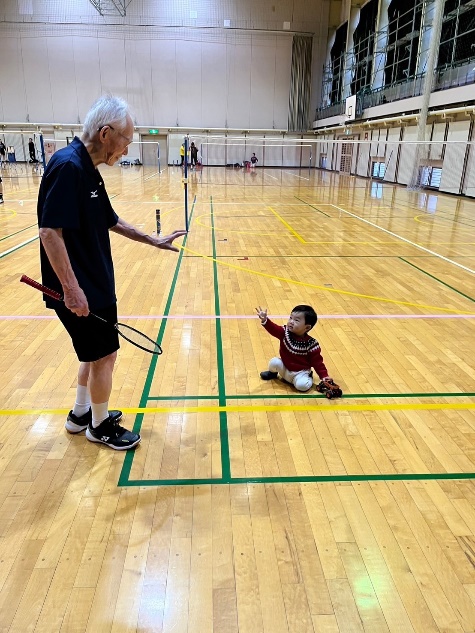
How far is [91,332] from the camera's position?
2738mm

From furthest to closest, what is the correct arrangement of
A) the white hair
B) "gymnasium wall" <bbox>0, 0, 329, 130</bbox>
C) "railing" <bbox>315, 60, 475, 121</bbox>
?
"gymnasium wall" <bbox>0, 0, 329, 130</bbox>, "railing" <bbox>315, 60, 475, 121</bbox>, the white hair

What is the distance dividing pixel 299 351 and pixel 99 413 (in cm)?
168

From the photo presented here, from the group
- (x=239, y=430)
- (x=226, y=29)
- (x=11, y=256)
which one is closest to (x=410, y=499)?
(x=239, y=430)

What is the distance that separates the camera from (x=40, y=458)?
3.09 meters

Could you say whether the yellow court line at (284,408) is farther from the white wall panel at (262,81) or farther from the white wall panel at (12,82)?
the white wall panel at (12,82)

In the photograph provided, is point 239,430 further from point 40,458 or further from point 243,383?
point 40,458

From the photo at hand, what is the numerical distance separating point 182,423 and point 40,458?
955mm

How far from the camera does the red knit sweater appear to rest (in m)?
4.00

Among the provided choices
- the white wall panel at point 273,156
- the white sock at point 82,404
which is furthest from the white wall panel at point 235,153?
the white sock at point 82,404

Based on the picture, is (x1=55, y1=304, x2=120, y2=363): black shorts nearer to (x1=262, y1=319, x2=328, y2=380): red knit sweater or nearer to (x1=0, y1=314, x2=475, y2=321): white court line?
(x1=262, y1=319, x2=328, y2=380): red knit sweater

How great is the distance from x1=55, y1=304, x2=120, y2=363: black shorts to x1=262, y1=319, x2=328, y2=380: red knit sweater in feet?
4.89

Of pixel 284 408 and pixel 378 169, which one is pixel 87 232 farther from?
pixel 378 169

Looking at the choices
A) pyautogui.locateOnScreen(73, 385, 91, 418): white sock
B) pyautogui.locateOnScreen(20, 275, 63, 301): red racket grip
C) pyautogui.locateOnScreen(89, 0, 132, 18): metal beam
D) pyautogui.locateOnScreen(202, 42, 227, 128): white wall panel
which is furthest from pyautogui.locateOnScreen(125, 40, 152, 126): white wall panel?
pyautogui.locateOnScreen(20, 275, 63, 301): red racket grip

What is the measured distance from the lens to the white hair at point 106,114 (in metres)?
2.40
